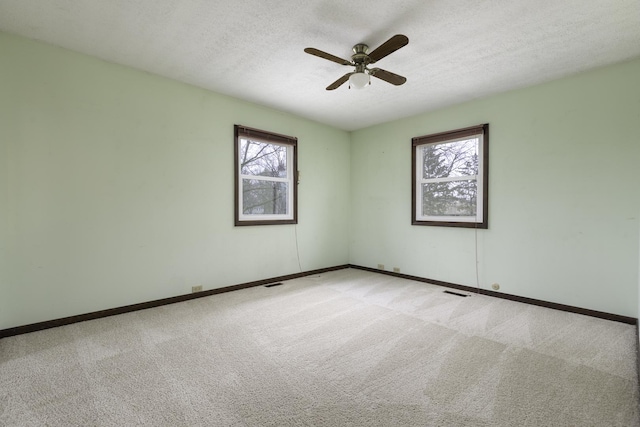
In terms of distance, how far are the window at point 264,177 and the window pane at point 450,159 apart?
2.04 metres

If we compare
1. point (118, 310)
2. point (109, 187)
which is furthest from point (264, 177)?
point (118, 310)

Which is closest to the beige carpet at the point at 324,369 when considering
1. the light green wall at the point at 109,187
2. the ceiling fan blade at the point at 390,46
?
the light green wall at the point at 109,187

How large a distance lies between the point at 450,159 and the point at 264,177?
271 centimetres

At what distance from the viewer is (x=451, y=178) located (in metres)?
4.13

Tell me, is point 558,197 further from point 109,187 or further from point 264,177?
point 109,187

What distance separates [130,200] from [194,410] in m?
2.32

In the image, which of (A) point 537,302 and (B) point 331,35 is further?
(A) point 537,302

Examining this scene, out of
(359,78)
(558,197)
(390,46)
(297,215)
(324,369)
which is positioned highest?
(390,46)

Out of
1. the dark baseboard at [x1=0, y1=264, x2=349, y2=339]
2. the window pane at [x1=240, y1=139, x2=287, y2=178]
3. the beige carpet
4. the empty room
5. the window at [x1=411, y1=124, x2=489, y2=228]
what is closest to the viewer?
the beige carpet

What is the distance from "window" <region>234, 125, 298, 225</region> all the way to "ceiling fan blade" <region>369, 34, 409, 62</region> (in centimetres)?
214

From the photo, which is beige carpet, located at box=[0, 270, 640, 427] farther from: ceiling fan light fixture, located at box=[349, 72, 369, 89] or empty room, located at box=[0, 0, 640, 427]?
ceiling fan light fixture, located at box=[349, 72, 369, 89]

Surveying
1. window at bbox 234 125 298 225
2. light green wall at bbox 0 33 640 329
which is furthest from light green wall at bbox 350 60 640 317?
window at bbox 234 125 298 225

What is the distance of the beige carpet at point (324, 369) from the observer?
155cm

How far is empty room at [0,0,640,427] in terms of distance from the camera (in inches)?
70.9
